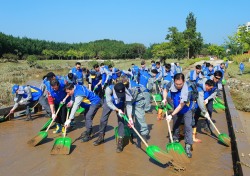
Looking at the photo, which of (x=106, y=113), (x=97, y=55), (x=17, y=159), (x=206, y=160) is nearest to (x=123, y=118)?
(x=106, y=113)

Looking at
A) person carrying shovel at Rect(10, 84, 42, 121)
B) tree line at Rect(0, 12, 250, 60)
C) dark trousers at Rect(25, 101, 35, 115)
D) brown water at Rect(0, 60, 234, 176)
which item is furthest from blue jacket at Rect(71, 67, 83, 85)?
tree line at Rect(0, 12, 250, 60)

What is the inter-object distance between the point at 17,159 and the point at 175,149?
10.1 ft

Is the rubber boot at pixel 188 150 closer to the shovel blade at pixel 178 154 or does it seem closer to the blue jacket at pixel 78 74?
the shovel blade at pixel 178 154

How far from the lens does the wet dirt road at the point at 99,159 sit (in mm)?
4738

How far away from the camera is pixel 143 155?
539cm

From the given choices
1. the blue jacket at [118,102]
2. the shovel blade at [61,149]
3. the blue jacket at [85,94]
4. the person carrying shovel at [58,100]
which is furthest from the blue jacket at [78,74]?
the blue jacket at [118,102]

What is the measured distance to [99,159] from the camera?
5.29 metres

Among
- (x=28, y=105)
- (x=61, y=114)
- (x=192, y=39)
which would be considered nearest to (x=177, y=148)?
(x=61, y=114)

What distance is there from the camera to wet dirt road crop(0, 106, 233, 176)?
4.74 meters

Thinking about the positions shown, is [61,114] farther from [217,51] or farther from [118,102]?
[217,51]

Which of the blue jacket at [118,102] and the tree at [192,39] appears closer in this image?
the blue jacket at [118,102]

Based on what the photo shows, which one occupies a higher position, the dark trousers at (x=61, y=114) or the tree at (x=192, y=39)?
the tree at (x=192, y=39)

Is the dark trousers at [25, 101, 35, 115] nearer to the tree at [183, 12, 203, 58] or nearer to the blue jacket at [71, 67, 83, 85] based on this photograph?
the blue jacket at [71, 67, 83, 85]

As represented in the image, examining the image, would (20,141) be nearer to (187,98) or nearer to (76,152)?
(76,152)
